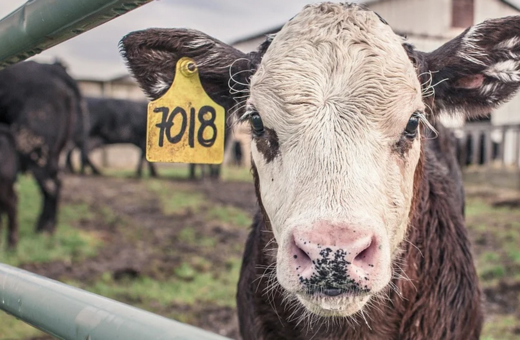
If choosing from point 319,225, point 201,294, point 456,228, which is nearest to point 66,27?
point 319,225

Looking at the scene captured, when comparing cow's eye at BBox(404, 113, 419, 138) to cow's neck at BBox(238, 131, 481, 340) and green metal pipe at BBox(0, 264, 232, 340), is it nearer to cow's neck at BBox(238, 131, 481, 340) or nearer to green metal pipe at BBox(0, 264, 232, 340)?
cow's neck at BBox(238, 131, 481, 340)

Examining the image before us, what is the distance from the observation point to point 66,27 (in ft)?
3.69

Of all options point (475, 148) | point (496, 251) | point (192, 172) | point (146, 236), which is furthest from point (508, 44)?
point (475, 148)

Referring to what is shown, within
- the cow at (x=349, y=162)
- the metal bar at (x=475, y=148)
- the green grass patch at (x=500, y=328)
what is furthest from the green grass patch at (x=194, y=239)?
the metal bar at (x=475, y=148)

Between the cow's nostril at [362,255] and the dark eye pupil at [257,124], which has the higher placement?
the dark eye pupil at [257,124]

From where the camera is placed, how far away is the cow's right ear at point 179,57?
206 cm

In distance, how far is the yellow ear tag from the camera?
6.53ft

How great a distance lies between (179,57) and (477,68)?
3.77 feet

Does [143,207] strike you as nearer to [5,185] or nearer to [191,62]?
[5,185]

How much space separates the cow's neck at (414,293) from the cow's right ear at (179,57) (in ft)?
1.30

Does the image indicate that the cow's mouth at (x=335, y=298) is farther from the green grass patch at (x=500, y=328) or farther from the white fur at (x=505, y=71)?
the green grass patch at (x=500, y=328)

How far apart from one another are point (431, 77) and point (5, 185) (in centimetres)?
535

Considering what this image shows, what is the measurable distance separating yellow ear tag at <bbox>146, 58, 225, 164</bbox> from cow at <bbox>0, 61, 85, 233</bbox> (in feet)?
17.5

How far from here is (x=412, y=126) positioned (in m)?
1.83
